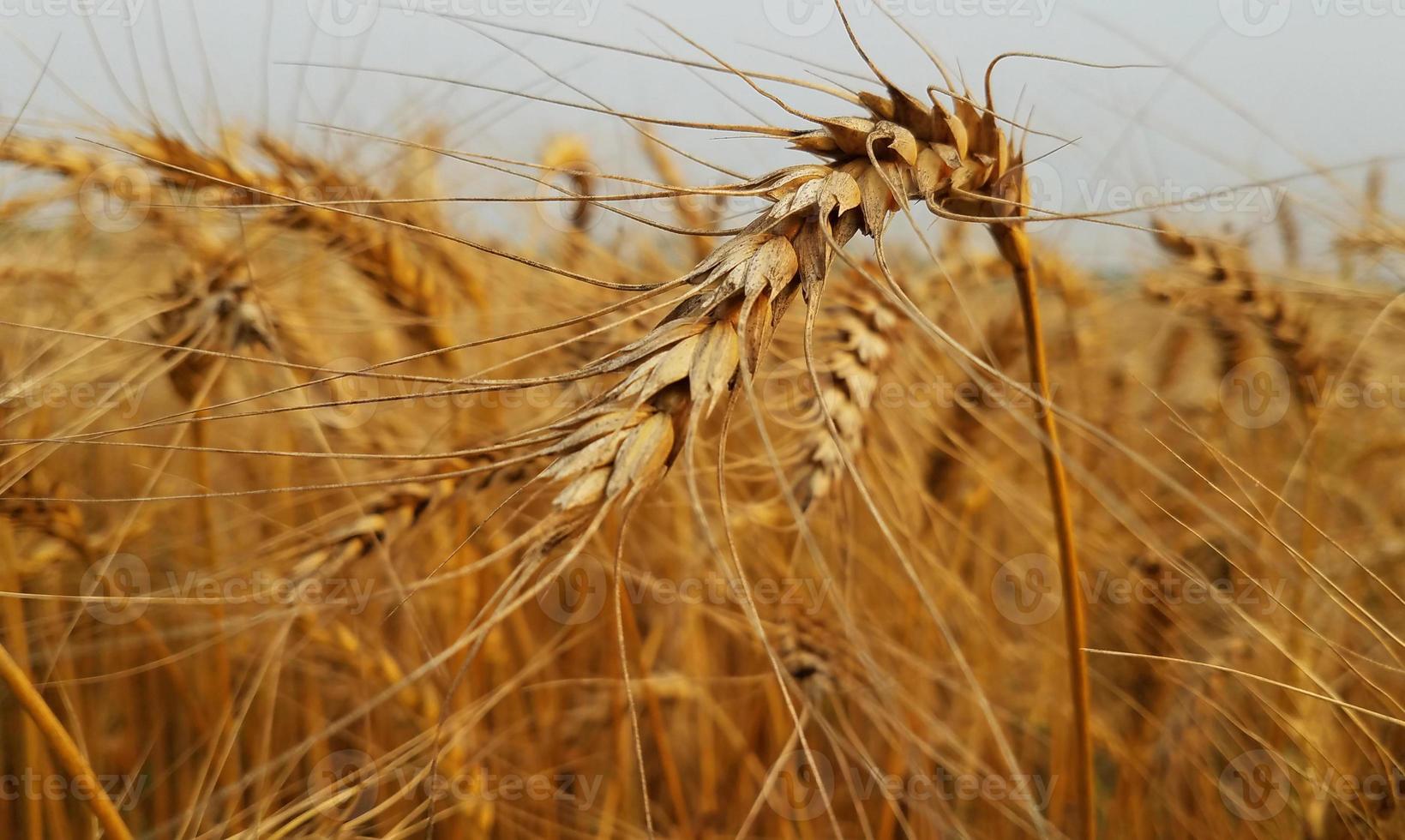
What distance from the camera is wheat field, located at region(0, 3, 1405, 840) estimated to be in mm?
880

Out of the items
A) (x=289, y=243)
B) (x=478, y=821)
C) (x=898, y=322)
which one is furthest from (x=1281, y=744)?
A: (x=289, y=243)

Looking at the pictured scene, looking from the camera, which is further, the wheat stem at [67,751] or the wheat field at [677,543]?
the wheat field at [677,543]

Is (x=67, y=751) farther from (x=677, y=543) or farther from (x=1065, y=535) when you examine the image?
(x=677, y=543)

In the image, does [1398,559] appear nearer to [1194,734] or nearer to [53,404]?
[1194,734]

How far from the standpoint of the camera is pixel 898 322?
3.12 feet

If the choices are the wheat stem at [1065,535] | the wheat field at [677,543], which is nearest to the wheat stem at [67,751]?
the wheat field at [677,543]

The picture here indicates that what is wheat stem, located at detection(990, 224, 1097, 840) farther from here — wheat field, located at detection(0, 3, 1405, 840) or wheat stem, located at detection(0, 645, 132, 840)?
wheat stem, located at detection(0, 645, 132, 840)

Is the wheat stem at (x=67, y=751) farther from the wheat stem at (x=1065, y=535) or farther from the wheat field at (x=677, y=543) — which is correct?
the wheat stem at (x=1065, y=535)

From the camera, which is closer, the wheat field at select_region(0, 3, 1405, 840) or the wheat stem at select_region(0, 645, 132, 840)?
the wheat stem at select_region(0, 645, 132, 840)

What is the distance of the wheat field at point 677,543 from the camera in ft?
2.89

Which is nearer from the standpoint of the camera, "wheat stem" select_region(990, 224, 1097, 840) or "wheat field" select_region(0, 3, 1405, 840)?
"wheat stem" select_region(990, 224, 1097, 840)

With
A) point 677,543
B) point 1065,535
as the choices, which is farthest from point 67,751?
point 677,543

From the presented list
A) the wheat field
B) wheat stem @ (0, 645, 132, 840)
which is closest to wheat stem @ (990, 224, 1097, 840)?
the wheat field

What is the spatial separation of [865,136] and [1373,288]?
3.29 feet
